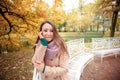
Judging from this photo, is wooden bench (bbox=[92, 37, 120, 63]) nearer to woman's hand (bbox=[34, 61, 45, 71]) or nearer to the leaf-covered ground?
Answer: the leaf-covered ground

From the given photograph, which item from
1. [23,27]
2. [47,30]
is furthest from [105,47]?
[47,30]

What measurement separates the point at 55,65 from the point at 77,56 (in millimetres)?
3000

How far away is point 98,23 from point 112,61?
1.28 metres

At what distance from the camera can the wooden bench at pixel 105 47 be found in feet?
12.9

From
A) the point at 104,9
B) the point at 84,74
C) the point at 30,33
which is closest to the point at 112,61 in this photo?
the point at 84,74

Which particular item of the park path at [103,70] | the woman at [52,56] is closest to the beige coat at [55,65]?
the woman at [52,56]

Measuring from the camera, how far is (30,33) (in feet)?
9.20

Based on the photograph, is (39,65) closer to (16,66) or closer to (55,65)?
(55,65)

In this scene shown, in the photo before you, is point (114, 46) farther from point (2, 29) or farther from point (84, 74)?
point (2, 29)

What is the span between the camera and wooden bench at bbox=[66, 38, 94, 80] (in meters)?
3.07

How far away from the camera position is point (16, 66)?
9.20 ft

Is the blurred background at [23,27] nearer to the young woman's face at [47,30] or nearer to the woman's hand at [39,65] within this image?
the young woman's face at [47,30]

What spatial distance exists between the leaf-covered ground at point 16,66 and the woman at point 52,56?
1807 mm

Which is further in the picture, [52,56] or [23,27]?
[23,27]
